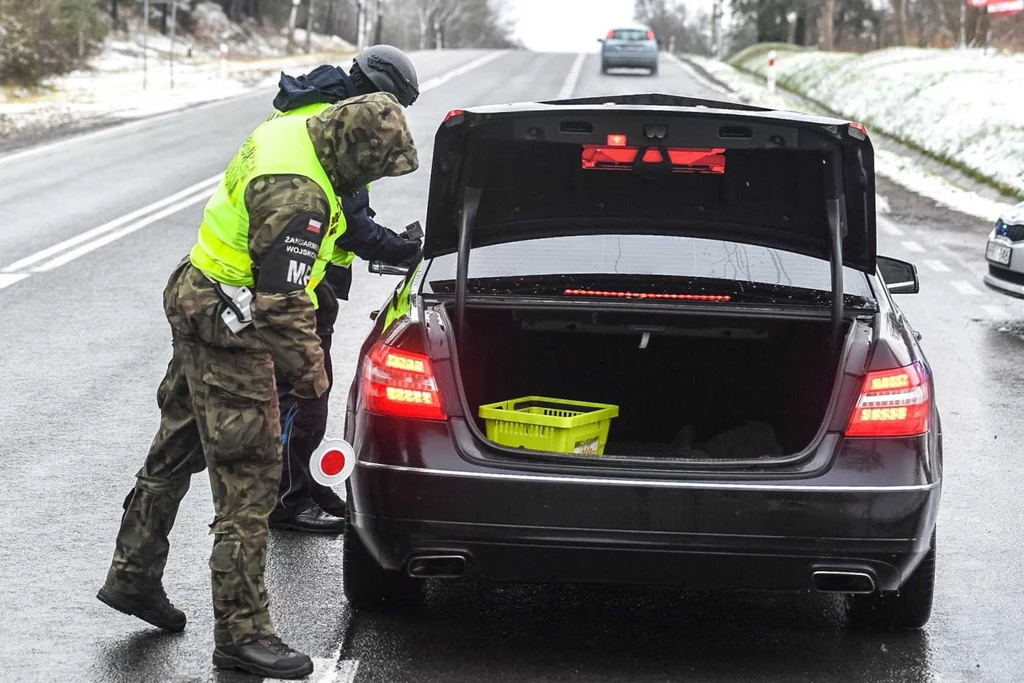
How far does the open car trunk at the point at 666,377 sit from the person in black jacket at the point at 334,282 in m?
0.50

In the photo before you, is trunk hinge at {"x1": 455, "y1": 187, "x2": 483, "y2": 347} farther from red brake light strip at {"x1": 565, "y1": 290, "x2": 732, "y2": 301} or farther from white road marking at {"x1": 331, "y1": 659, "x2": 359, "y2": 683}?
white road marking at {"x1": 331, "y1": 659, "x2": 359, "y2": 683}

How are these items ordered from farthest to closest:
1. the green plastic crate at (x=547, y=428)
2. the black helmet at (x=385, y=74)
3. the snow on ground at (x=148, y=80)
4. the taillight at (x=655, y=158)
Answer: the snow on ground at (x=148, y=80)
the black helmet at (x=385, y=74)
the taillight at (x=655, y=158)
the green plastic crate at (x=547, y=428)

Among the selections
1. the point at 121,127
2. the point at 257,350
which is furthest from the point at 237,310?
the point at 121,127

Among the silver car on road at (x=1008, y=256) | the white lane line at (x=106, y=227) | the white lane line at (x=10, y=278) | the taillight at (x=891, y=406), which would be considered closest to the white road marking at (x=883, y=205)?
the silver car on road at (x=1008, y=256)

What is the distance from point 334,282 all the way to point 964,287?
302 inches

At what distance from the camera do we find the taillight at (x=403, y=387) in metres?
4.60

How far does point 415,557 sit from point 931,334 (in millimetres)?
6814

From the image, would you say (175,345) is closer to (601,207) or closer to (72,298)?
(601,207)

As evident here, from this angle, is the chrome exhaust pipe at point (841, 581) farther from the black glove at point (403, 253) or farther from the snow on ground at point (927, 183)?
the snow on ground at point (927, 183)

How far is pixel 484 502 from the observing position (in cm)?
447

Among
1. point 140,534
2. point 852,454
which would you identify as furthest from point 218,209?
point 852,454

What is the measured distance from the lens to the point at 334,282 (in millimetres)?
6199

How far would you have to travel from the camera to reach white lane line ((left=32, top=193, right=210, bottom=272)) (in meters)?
12.6

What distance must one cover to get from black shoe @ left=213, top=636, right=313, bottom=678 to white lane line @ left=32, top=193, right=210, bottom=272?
8.19m
